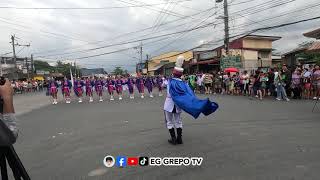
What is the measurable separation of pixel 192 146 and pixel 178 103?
91cm

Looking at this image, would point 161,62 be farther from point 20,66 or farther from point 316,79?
point 316,79

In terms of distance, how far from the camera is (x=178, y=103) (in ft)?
27.3

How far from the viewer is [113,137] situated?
32.6 ft

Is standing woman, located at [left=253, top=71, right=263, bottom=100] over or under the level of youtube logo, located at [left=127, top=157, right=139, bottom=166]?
over

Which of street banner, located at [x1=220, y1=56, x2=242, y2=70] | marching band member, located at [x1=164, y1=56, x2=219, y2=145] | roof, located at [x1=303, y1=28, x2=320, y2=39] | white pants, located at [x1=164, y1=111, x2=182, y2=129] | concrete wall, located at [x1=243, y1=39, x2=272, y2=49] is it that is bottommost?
white pants, located at [x1=164, y1=111, x2=182, y2=129]

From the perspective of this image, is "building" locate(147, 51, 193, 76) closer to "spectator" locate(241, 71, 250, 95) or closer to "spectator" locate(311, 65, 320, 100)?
"spectator" locate(241, 71, 250, 95)

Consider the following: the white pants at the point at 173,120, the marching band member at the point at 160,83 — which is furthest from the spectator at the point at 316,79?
the marching band member at the point at 160,83

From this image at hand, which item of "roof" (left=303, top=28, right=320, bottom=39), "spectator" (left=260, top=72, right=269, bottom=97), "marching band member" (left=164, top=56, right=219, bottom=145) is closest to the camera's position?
"marching band member" (left=164, top=56, right=219, bottom=145)


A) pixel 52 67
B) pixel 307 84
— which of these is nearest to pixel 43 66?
pixel 52 67

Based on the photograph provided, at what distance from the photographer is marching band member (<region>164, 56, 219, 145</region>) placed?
26.4 feet

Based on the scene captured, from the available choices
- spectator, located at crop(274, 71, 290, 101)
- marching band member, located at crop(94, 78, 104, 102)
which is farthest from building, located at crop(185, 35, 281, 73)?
spectator, located at crop(274, 71, 290, 101)

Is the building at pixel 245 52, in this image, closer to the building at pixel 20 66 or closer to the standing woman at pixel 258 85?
the standing woman at pixel 258 85

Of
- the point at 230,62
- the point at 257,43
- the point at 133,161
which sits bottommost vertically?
the point at 133,161

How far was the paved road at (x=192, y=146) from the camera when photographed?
6.34 meters
